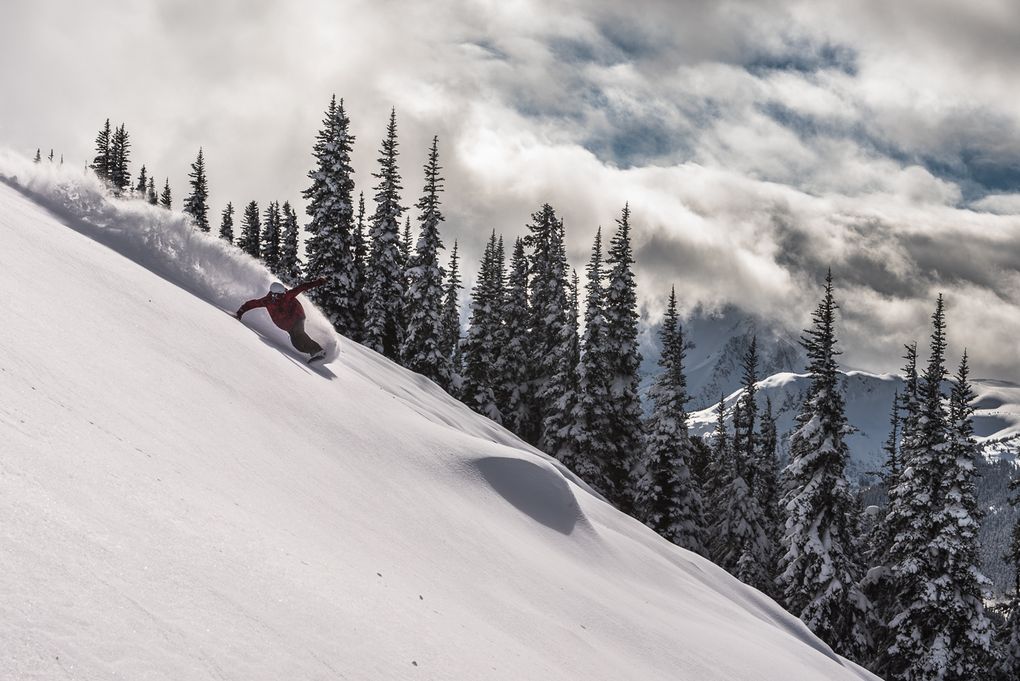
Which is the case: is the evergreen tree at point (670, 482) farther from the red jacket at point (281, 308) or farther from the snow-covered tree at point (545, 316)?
the red jacket at point (281, 308)

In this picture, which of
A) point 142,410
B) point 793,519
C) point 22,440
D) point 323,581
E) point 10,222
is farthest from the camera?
point 793,519

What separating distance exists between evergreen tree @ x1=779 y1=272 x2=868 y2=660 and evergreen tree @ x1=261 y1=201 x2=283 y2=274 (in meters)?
47.8

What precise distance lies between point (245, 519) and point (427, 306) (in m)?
33.4

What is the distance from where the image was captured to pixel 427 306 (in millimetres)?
37500


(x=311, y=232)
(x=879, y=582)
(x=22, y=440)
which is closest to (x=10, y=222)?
(x=22, y=440)

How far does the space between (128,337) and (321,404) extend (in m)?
2.43

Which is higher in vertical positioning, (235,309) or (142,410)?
(235,309)

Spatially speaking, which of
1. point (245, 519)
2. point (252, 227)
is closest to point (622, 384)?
point (245, 519)

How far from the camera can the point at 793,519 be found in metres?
28.3

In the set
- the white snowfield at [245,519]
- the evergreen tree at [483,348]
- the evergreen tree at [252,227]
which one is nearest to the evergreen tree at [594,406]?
the evergreen tree at [483,348]

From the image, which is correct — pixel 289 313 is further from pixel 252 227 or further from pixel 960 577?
pixel 252 227

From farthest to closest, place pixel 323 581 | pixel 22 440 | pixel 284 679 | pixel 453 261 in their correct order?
pixel 453 261 < pixel 323 581 < pixel 22 440 < pixel 284 679

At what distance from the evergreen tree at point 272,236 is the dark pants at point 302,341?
5351 cm

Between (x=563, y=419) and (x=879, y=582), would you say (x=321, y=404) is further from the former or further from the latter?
(x=879, y=582)
